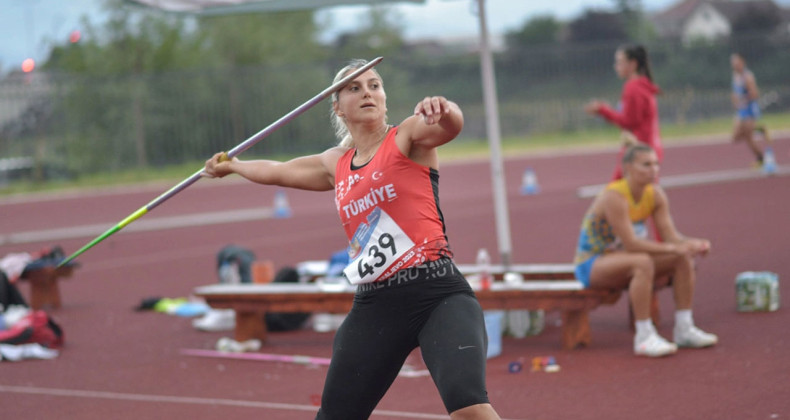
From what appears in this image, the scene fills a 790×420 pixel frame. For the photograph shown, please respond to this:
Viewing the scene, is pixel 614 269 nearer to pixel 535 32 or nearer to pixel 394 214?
pixel 394 214

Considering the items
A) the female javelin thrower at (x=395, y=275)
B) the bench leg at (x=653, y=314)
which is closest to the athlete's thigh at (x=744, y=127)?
the bench leg at (x=653, y=314)

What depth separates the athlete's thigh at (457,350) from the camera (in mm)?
3762

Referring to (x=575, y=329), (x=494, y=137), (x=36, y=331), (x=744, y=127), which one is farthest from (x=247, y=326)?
(x=744, y=127)

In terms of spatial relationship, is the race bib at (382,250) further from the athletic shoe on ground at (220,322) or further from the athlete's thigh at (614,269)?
the athletic shoe on ground at (220,322)

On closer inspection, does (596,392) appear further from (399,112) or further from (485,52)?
(399,112)

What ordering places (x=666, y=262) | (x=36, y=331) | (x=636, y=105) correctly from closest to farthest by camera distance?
(x=666, y=262) < (x=36, y=331) < (x=636, y=105)

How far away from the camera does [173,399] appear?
261 inches

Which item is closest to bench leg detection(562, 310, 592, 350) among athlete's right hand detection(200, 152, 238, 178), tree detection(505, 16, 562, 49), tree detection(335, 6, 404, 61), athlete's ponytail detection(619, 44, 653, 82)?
athlete's ponytail detection(619, 44, 653, 82)

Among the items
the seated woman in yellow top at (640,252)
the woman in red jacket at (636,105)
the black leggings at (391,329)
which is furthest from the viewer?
the woman in red jacket at (636,105)

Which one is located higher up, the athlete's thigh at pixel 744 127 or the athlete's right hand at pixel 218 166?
the athlete's right hand at pixel 218 166

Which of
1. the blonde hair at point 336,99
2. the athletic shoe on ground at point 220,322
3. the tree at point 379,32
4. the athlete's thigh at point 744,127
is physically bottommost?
the athletic shoe on ground at point 220,322

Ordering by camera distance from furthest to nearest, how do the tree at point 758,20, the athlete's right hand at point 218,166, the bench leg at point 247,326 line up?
the tree at point 758,20, the bench leg at point 247,326, the athlete's right hand at point 218,166

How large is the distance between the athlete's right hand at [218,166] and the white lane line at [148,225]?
12.1 m

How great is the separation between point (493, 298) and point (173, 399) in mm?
2222
